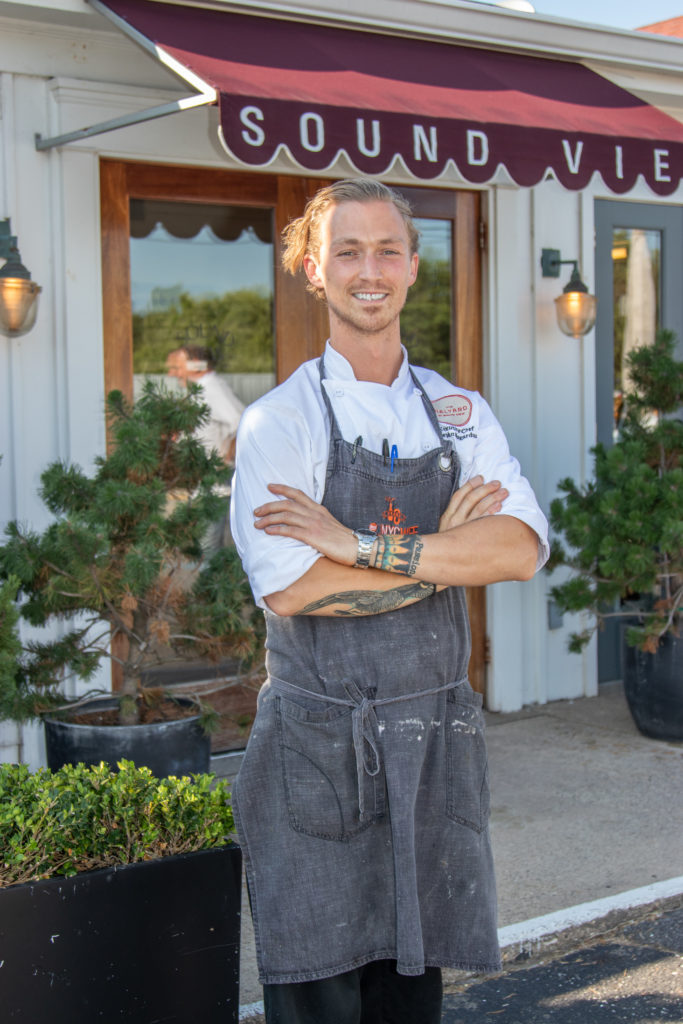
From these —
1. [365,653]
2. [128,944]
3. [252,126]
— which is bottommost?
[128,944]

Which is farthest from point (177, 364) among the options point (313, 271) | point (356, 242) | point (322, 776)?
point (322, 776)

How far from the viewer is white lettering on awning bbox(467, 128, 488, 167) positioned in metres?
4.12

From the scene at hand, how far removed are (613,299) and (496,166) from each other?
8.04 feet

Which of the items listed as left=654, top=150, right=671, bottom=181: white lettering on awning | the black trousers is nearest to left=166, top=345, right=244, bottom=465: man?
left=654, top=150, right=671, bottom=181: white lettering on awning

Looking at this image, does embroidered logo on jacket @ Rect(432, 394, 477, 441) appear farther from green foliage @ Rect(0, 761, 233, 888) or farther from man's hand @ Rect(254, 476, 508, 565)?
green foliage @ Rect(0, 761, 233, 888)

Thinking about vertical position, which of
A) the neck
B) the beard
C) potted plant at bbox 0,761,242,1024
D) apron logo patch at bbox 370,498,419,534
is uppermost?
the beard

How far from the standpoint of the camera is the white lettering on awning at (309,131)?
3.74m

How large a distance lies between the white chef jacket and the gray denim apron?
4 centimetres

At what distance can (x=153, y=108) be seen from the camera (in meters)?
4.11

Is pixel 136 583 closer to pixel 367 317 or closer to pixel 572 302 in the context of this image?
pixel 367 317

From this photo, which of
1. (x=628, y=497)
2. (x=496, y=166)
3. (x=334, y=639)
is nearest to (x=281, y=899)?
(x=334, y=639)

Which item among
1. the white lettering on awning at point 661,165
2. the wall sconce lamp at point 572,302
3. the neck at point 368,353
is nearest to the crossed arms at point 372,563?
the neck at point 368,353

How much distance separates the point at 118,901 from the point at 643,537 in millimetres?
3441

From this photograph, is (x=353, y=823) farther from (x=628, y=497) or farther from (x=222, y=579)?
(x=628, y=497)
